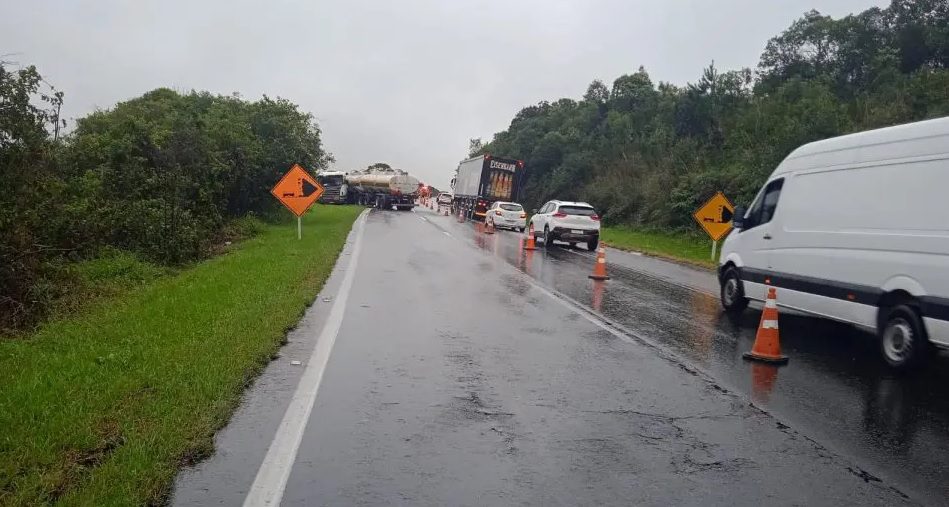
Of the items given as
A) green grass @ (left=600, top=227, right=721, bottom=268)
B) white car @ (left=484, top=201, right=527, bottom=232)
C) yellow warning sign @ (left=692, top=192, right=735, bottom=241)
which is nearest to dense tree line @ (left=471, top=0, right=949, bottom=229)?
green grass @ (left=600, top=227, right=721, bottom=268)

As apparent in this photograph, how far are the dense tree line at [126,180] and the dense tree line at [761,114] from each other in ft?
56.6

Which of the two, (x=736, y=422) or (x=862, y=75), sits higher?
(x=862, y=75)

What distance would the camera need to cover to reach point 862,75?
42.6 metres

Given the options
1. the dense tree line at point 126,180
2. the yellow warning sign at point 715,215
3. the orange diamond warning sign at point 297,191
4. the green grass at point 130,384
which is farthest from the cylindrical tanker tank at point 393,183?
the green grass at point 130,384

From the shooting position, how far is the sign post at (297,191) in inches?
885

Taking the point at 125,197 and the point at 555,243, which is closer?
the point at 125,197

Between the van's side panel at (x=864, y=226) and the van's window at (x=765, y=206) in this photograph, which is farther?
the van's window at (x=765, y=206)

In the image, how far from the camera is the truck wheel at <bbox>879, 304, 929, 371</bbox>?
7.84m

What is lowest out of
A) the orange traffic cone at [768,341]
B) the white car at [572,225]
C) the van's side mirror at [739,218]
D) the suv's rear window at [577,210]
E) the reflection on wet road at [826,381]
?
the reflection on wet road at [826,381]

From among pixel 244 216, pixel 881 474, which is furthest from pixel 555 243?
pixel 881 474

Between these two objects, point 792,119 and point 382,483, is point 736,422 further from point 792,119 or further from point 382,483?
point 792,119

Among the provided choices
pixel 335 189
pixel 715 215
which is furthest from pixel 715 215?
pixel 335 189

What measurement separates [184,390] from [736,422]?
14.3 ft

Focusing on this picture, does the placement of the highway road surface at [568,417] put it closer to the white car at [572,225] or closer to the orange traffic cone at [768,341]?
the orange traffic cone at [768,341]
